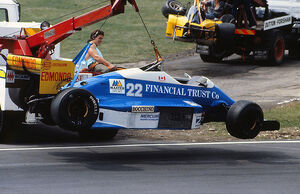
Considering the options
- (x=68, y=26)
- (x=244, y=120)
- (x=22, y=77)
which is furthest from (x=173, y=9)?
(x=244, y=120)

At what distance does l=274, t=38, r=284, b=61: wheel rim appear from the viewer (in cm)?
2088

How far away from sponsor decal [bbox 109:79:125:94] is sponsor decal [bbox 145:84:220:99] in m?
0.38

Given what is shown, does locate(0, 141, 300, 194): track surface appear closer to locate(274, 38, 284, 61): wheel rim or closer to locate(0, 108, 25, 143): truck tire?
locate(0, 108, 25, 143): truck tire

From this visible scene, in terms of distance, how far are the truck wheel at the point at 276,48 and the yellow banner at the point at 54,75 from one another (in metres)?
11.8

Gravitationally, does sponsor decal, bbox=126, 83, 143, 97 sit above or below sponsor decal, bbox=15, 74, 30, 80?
below

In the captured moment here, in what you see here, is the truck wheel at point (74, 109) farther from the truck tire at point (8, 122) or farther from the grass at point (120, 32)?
the grass at point (120, 32)

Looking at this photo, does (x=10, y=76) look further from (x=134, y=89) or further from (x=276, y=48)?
(x=276, y=48)

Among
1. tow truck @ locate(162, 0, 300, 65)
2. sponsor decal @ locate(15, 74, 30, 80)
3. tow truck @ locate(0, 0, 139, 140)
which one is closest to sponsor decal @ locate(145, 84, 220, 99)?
tow truck @ locate(0, 0, 139, 140)

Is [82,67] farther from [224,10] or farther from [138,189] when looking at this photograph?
[224,10]

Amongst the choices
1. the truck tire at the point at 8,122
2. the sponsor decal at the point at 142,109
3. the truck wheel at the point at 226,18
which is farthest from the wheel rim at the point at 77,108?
the truck wheel at the point at 226,18

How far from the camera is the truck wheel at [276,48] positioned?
20.3m

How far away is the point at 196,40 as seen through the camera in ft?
61.8

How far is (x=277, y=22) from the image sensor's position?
20297mm

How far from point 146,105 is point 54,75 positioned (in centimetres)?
146
